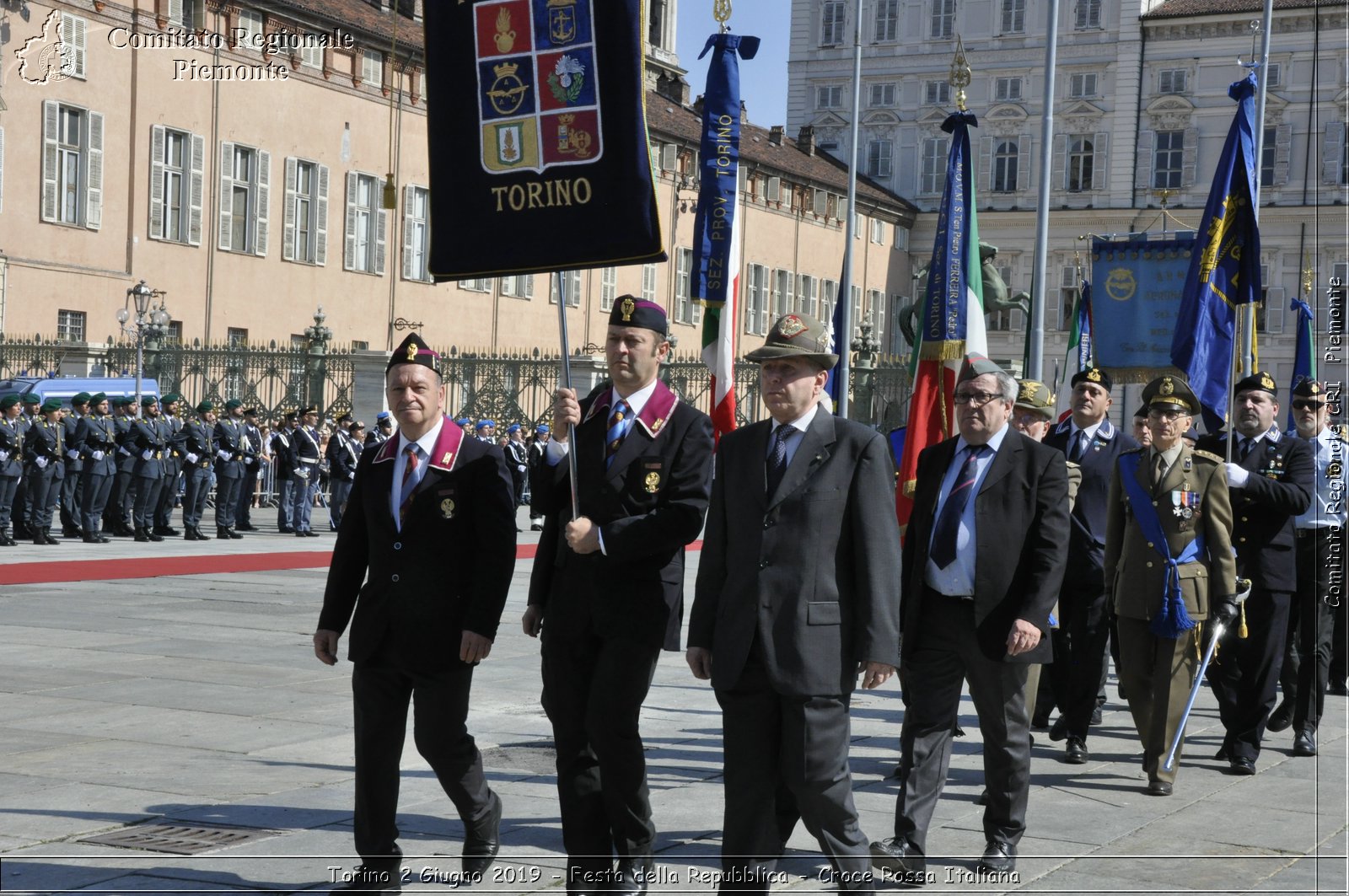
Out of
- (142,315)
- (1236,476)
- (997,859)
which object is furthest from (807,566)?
(142,315)

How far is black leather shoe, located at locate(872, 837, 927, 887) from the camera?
19.4 ft

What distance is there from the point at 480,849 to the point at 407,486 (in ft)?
4.15

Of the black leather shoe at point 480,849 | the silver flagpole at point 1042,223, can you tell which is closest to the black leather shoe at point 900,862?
the black leather shoe at point 480,849

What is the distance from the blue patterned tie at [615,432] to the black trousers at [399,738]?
867mm

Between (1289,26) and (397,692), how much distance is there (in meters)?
57.1

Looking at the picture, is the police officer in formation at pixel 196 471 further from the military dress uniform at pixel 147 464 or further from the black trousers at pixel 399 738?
the black trousers at pixel 399 738

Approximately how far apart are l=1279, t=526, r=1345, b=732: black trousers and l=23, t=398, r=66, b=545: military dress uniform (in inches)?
611

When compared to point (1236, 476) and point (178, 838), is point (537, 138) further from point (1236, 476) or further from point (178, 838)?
point (1236, 476)

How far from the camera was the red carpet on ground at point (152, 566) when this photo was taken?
16484 millimetres

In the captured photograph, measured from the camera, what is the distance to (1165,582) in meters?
7.95

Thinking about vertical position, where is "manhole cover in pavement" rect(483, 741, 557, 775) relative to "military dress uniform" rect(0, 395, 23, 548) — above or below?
below

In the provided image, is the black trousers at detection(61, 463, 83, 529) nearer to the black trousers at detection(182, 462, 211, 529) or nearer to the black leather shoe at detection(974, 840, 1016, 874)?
the black trousers at detection(182, 462, 211, 529)

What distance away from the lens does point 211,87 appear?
35344 mm

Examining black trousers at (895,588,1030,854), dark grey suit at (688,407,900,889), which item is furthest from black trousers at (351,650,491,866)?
black trousers at (895,588,1030,854)
